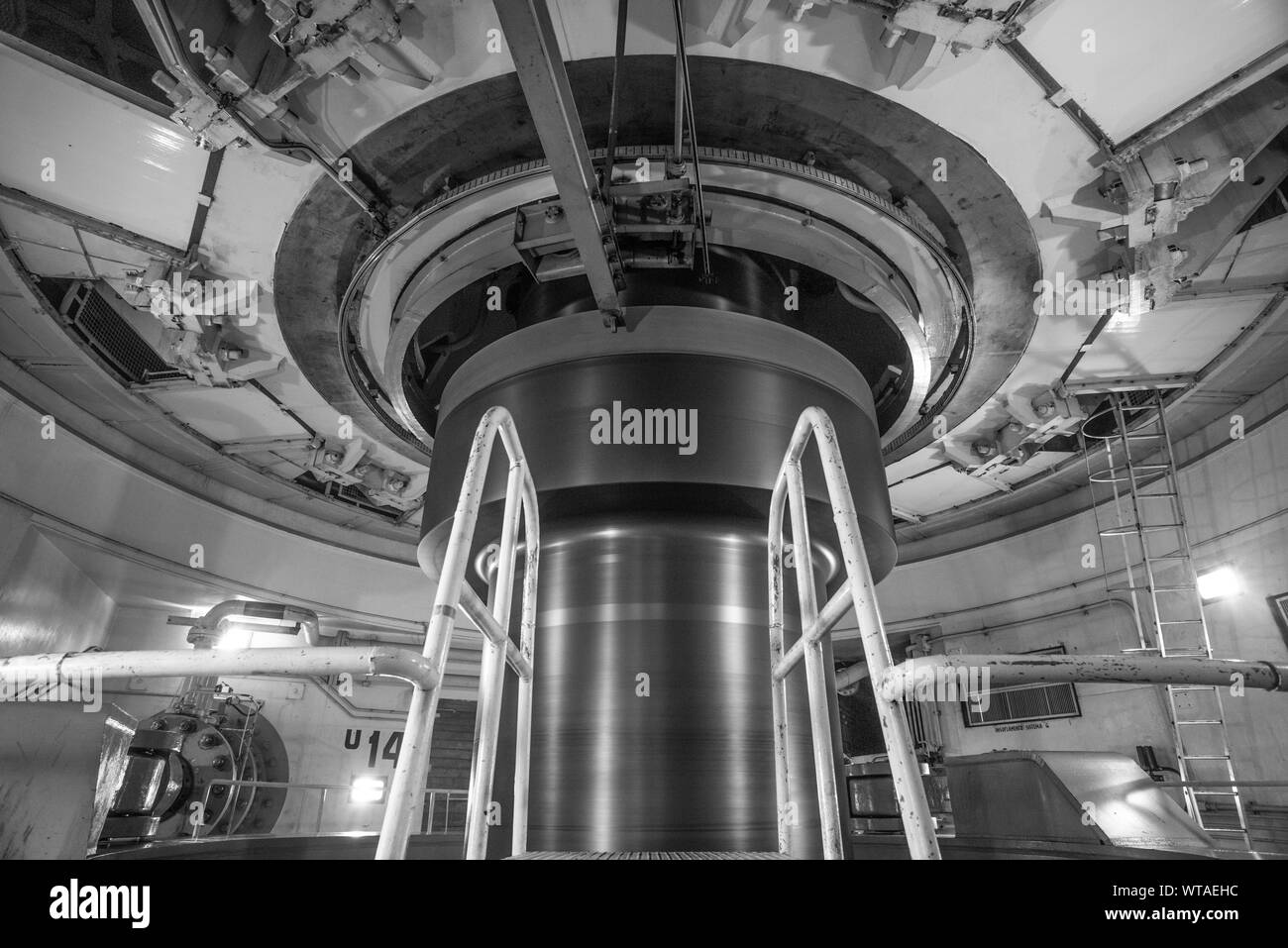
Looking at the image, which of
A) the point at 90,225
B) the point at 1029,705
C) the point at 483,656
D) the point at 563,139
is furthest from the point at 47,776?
the point at 1029,705

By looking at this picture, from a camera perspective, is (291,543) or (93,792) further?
(291,543)

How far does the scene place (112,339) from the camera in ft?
18.4

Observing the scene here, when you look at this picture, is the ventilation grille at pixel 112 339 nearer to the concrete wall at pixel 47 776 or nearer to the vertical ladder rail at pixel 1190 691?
the concrete wall at pixel 47 776

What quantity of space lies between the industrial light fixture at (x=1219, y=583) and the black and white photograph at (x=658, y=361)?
62 mm

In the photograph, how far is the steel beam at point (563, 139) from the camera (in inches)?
95.0

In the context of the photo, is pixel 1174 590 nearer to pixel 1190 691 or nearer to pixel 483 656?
pixel 1190 691

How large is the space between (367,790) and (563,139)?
9.38 metres

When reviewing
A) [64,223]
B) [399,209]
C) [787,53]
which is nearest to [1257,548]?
[787,53]

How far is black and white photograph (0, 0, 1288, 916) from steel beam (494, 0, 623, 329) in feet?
0.06

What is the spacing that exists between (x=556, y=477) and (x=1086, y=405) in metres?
5.33

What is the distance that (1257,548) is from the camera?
19.4ft
